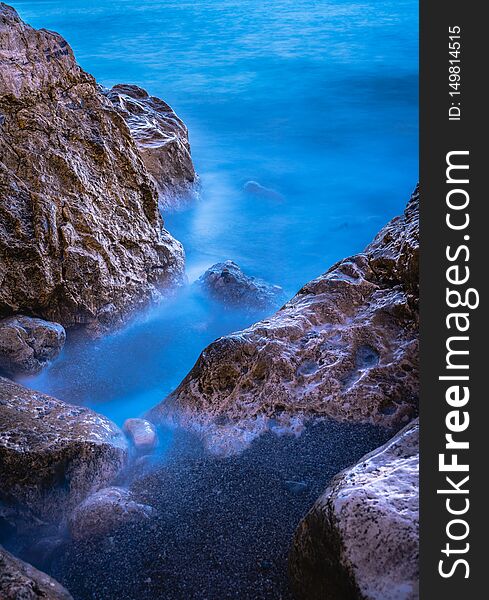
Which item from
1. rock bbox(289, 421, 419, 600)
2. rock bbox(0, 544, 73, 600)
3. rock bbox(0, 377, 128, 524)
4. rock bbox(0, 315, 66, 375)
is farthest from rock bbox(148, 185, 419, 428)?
rock bbox(0, 544, 73, 600)

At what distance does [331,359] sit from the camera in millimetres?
3166

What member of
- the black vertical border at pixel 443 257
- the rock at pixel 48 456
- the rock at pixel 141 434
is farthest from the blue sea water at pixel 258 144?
the black vertical border at pixel 443 257

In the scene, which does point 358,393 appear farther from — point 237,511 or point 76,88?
point 76,88

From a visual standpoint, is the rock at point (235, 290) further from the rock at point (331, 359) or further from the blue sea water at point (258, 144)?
the rock at point (331, 359)

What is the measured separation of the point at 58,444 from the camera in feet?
9.47

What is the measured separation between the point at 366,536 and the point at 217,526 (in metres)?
0.91

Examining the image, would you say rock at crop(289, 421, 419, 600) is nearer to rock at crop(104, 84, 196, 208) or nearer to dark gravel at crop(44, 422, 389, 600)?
dark gravel at crop(44, 422, 389, 600)

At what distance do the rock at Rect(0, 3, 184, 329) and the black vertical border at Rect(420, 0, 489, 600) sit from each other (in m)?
3.38

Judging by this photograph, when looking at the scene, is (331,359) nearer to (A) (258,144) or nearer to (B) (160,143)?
(B) (160,143)

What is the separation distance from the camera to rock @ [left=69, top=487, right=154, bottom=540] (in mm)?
2523

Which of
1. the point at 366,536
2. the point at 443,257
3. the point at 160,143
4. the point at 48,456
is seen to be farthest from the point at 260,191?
the point at 443,257

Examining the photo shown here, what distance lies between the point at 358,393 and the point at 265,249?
4.80 metres

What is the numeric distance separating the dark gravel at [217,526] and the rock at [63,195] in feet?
6.12

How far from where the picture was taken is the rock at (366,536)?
1.66 metres
